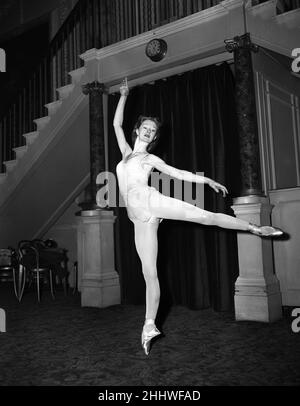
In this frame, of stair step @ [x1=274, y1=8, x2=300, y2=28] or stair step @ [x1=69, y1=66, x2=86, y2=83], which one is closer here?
stair step @ [x1=274, y1=8, x2=300, y2=28]

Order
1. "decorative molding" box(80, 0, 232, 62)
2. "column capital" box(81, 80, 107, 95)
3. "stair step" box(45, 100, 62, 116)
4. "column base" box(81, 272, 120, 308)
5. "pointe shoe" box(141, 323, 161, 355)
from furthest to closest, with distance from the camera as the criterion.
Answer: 1. "stair step" box(45, 100, 62, 116)
2. "column capital" box(81, 80, 107, 95)
3. "column base" box(81, 272, 120, 308)
4. "decorative molding" box(80, 0, 232, 62)
5. "pointe shoe" box(141, 323, 161, 355)

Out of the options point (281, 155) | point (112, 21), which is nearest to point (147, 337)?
point (281, 155)

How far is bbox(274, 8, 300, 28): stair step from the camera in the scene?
11.5 ft

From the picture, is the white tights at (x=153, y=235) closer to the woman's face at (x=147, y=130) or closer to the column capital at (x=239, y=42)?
the woman's face at (x=147, y=130)

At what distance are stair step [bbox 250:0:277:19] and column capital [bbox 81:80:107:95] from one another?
6.41ft

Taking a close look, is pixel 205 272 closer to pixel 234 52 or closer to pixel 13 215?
pixel 234 52

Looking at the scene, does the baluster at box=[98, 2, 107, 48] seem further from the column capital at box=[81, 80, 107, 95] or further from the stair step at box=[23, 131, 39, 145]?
the stair step at box=[23, 131, 39, 145]

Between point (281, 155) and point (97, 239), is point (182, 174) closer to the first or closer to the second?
point (97, 239)

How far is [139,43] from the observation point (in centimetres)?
Answer: 443

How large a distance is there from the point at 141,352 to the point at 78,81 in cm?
363

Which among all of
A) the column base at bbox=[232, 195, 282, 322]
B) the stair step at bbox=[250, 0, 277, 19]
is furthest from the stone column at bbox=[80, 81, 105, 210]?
the stair step at bbox=[250, 0, 277, 19]

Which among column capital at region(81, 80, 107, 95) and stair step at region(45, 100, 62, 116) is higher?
column capital at region(81, 80, 107, 95)
